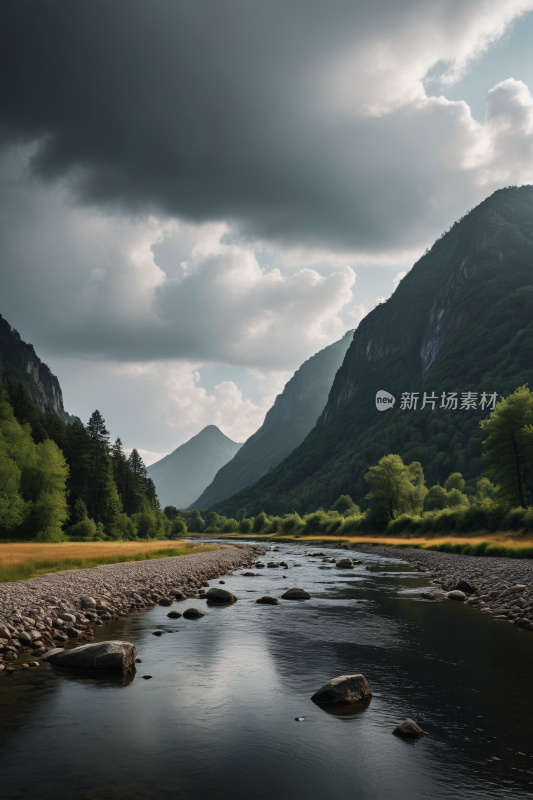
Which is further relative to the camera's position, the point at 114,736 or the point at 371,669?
the point at 371,669

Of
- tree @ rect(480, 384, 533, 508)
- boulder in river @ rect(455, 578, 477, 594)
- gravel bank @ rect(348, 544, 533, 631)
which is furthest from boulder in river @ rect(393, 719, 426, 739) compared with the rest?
tree @ rect(480, 384, 533, 508)

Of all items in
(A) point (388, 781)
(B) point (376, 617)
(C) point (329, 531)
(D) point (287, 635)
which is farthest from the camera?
(C) point (329, 531)

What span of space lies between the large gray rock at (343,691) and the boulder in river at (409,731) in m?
2.04

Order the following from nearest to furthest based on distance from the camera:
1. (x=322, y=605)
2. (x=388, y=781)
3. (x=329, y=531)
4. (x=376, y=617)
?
(x=388, y=781) → (x=376, y=617) → (x=322, y=605) → (x=329, y=531)

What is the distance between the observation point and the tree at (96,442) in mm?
100231

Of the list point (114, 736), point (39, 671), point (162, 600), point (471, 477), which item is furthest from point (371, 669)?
point (471, 477)

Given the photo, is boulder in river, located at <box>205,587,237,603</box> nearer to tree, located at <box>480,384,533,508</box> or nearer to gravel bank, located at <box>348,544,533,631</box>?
gravel bank, located at <box>348,544,533,631</box>

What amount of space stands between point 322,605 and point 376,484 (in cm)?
9254

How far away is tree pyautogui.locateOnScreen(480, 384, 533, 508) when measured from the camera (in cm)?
6812

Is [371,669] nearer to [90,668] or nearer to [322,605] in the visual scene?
[90,668]

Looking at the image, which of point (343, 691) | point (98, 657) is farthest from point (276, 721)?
point (98, 657)

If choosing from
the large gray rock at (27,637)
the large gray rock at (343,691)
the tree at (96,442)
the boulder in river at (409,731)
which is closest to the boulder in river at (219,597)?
the large gray rock at (27,637)

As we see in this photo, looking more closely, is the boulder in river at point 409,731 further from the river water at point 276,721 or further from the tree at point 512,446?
the tree at point 512,446

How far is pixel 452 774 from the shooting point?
9.12 meters
